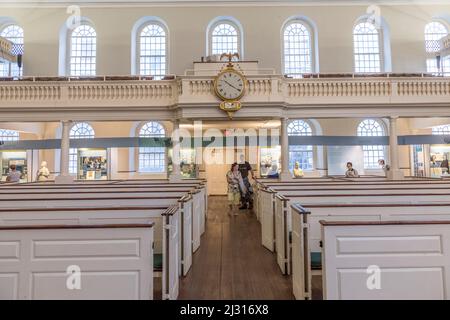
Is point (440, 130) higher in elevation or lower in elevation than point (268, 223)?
higher

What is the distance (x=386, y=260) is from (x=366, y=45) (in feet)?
50.3

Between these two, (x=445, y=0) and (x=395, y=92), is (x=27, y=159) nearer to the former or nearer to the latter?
(x=395, y=92)

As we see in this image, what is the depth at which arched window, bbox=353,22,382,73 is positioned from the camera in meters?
14.8

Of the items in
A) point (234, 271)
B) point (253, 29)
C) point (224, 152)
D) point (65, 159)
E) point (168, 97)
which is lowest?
point (234, 271)

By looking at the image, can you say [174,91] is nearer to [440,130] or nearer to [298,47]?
[298,47]

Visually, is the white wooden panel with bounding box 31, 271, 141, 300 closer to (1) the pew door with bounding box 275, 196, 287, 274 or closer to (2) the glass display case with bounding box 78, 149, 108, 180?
(1) the pew door with bounding box 275, 196, 287, 274

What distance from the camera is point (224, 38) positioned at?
14695 millimetres

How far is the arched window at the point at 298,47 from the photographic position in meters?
14.8

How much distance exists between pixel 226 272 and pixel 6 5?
1771cm

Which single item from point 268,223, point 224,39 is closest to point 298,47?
point 224,39

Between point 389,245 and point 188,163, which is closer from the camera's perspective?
point 389,245

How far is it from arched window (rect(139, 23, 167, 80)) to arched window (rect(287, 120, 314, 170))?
7487mm

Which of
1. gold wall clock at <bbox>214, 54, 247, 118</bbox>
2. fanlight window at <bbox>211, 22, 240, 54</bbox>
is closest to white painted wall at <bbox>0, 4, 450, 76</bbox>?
fanlight window at <bbox>211, 22, 240, 54</bbox>

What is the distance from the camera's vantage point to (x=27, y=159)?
1247cm
